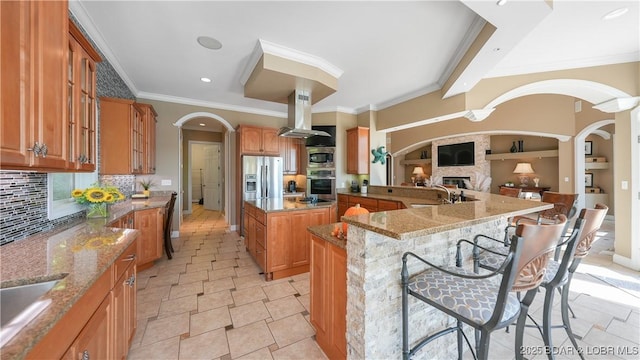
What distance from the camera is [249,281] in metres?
2.78

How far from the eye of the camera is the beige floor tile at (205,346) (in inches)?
65.0

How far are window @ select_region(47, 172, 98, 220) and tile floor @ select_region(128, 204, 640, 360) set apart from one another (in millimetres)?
1080

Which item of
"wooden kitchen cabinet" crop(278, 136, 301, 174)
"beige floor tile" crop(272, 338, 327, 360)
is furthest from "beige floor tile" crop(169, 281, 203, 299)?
"wooden kitchen cabinet" crop(278, 136, 301, 174)

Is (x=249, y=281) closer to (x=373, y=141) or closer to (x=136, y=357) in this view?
(x=136, y=357)

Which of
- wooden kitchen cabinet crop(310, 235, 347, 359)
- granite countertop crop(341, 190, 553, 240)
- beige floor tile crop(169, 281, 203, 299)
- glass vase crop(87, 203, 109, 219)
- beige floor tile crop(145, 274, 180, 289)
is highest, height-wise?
granite countertop crop(341, 190, 553, 240)

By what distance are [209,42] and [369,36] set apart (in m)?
1.81

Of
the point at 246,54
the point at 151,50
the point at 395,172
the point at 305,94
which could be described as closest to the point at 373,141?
the point at 305,94

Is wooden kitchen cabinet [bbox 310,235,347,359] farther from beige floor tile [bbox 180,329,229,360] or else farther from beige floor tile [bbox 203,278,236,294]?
beige floor tile [bbox 203,278,236,294]

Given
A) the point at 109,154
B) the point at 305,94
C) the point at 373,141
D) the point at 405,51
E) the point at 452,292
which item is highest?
the point at 405,51

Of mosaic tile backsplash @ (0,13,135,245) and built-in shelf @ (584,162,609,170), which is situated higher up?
built-in shelf @ (584,162,609,170)

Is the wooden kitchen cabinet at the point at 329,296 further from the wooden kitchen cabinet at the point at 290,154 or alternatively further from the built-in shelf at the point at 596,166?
the built-in shelf at the point at 596,166

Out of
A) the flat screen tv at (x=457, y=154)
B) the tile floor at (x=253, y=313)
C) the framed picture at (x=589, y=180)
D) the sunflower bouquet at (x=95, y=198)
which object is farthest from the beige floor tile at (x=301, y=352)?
the framed picture at (x=589, y=180)

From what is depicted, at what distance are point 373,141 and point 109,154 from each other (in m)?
4.54

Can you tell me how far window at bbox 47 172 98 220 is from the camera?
1876mm
